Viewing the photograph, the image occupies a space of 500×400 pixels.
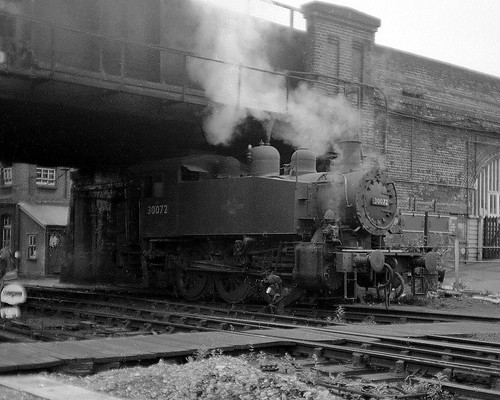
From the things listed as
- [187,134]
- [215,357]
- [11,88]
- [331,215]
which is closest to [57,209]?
[187,134]

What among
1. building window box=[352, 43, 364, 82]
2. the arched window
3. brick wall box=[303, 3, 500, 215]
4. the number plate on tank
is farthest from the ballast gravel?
the arched window

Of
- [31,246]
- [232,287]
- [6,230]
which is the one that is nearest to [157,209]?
[232,287]

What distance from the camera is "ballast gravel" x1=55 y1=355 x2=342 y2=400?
19.0ft

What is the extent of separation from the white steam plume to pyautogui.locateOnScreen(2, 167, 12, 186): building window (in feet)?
59.8

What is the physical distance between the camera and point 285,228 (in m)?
13.6

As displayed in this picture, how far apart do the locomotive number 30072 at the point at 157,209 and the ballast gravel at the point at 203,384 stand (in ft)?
33.3

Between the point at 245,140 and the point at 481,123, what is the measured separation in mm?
8971

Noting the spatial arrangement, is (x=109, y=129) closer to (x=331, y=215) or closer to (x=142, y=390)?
(x=331, y=215)

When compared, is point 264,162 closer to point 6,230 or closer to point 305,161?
point 305,161

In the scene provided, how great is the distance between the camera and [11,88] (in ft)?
44.1

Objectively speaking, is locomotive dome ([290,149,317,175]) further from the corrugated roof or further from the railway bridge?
the corrugated roof

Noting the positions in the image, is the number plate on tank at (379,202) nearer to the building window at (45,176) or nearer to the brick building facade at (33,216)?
the brick building facade at (33,216)

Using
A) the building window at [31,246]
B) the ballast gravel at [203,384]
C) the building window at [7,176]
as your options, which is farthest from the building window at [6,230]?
the ballast gravel at [203,384]

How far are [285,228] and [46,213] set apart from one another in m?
20.4
